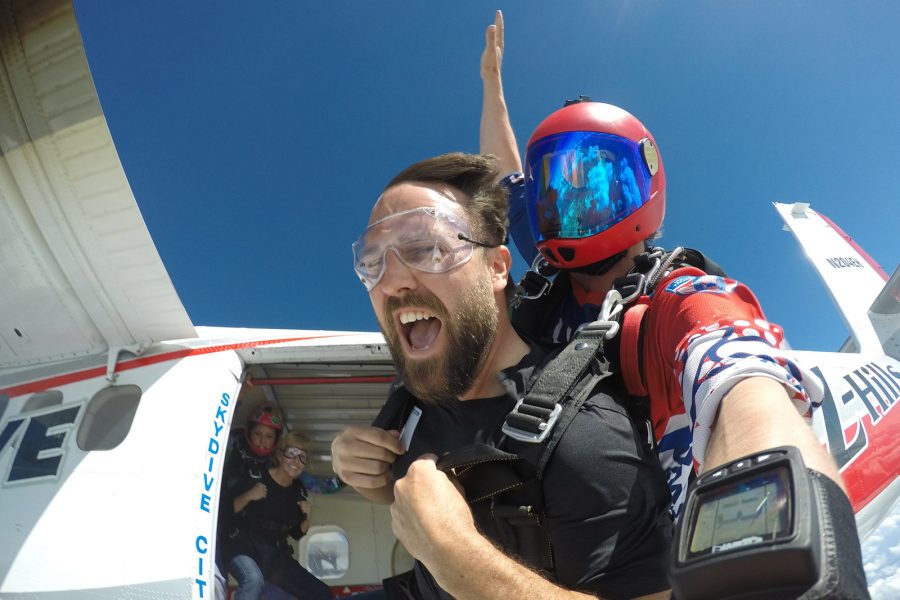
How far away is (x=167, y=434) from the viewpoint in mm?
2637

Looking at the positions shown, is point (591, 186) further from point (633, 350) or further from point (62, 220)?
point (62, 220)

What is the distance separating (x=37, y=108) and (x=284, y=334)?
210cm

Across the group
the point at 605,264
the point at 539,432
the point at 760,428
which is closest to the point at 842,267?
the point at 605,264

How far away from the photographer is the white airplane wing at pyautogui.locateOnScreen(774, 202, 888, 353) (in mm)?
5535

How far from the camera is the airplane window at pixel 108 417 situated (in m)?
2.70

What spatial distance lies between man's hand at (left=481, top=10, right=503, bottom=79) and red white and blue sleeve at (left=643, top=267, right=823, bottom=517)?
2221 millimetres

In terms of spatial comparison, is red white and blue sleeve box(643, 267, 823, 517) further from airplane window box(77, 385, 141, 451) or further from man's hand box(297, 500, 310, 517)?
man's hand box(297, 500, 310, 517)

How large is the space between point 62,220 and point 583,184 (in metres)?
2.78

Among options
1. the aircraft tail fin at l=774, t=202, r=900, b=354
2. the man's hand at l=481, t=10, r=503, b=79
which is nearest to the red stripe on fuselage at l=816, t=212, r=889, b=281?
the aircraft tail fin at l=774, t=202, r=900, b=354

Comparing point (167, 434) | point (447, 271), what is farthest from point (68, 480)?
point (447, 271)

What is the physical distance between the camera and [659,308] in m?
1.32

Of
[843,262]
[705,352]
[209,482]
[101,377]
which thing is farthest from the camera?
[843,262]

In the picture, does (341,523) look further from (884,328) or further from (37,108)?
(884,328)

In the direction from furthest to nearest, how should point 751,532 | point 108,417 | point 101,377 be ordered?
point 101,377 → point 108,417 → point 751,532
